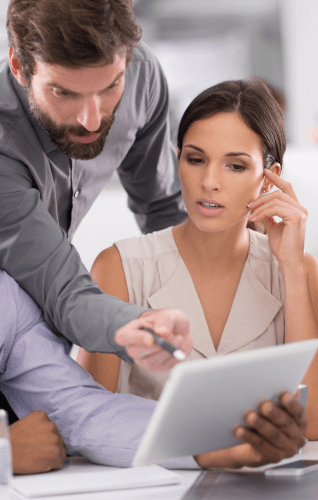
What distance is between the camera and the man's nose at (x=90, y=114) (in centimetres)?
142

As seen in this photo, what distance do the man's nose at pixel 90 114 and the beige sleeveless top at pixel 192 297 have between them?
40 cm

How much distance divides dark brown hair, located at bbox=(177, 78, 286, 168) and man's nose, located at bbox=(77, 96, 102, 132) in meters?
0.30

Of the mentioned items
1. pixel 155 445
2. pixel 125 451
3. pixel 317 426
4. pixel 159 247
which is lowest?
pixel 317 426

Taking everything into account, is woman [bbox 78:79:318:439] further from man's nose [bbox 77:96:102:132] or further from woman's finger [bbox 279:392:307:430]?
woman's finger [bbox 279:392:307:430]

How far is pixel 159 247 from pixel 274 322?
1.23ft

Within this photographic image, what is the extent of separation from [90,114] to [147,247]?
0.46 m

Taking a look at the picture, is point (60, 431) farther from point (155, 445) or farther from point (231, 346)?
point (231, 346)

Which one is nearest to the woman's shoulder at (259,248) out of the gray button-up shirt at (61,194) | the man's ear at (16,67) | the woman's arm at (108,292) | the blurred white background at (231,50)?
the woman's arm at (108,292)

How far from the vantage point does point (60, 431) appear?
124 centimetres

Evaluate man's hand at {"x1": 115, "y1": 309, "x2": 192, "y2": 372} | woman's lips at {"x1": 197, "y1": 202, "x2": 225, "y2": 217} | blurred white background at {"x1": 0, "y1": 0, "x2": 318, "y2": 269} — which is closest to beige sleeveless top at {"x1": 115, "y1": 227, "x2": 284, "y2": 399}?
woman's lips at {"x1": 197, "y1": 202, "x2": 225, "y2": 217}

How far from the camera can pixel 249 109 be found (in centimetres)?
164

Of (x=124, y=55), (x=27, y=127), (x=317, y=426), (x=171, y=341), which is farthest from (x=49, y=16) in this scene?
(x=317, y=426)

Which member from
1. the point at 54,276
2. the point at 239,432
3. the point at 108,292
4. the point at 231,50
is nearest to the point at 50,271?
the point at 54,276

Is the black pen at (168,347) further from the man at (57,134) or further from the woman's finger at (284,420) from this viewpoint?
the woman's finger at (284,420)
